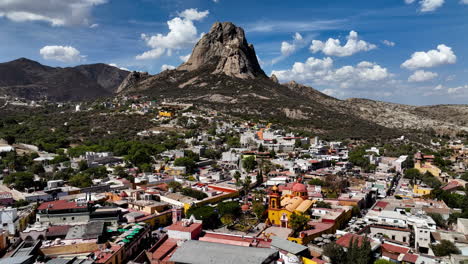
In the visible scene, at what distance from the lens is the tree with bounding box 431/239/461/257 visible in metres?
21.6

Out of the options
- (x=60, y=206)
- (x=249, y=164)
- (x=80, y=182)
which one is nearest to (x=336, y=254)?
(x=60, y=206)

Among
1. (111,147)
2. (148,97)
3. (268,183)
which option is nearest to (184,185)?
(268,183)

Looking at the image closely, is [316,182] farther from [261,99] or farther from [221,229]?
[261,99]

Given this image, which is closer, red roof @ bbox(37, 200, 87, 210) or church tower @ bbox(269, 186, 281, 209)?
red roof @ bbox(37, 200, 87, 210)

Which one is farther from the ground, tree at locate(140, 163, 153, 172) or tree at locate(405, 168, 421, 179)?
tree at locate(140, 163, 153, 172)

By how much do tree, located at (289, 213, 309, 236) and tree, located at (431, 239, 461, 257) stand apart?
8352mm

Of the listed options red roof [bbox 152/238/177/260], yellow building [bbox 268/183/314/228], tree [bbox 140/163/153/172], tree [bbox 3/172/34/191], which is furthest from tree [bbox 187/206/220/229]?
tree [bbox 140/163/153/172]

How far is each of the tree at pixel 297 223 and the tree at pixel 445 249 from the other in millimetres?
8352

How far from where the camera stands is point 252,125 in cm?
8525

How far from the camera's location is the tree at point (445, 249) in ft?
70.7

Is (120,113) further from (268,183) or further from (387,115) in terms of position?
(387,115)

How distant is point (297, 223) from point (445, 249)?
9.31 meters

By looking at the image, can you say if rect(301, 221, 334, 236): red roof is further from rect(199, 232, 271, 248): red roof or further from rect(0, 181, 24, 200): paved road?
rect(0, 181, 24, 200): paved road

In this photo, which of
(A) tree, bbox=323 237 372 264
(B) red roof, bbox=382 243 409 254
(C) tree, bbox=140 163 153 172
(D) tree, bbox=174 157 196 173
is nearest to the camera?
(A) tree, bbox=323 237 372 264
